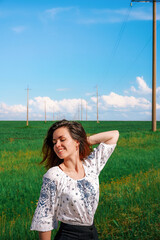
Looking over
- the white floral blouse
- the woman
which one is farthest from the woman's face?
the white floral blouse

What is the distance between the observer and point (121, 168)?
12.1 metres

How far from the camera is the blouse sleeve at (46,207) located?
233cm

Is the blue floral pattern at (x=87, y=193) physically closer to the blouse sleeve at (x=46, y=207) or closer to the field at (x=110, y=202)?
the blouse sleeve at (x=46, y=207)

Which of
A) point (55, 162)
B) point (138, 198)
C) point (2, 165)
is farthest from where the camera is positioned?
point (2, 165)

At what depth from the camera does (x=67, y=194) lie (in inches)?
91.6

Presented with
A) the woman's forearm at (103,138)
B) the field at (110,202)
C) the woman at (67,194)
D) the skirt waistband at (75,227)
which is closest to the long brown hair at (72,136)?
the woman at (67,194)

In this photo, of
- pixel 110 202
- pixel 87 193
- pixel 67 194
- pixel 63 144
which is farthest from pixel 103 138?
pixel 110 202

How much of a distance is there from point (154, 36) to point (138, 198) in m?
22.1

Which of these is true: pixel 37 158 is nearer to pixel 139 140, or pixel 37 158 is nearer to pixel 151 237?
pixel 139 140

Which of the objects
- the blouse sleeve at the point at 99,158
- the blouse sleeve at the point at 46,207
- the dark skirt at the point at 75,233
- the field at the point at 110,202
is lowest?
the field at the point at 110,202

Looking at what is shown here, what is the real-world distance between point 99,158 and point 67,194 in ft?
2.14

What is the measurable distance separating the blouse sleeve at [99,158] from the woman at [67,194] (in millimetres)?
102

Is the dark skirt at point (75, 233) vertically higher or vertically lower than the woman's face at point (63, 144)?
lower

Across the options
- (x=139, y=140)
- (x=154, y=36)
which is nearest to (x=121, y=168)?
(x=139, y=140)
